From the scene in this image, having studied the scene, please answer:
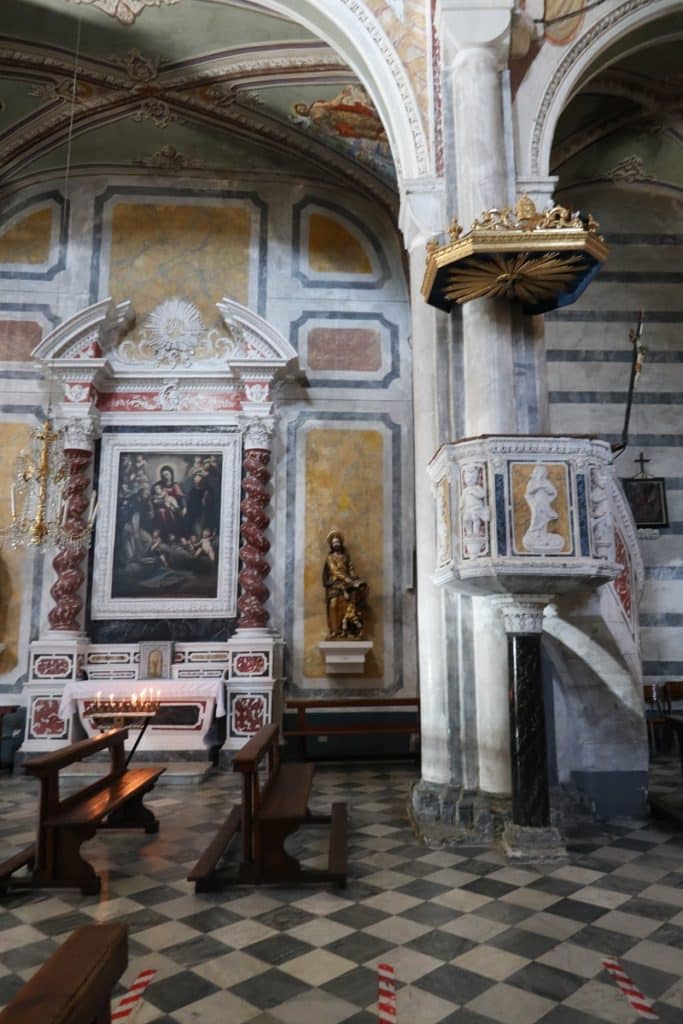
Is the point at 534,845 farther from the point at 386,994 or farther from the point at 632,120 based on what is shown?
the point at 632,120

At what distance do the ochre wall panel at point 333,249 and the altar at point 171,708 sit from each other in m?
5.33

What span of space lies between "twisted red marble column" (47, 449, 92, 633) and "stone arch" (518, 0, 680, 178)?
18.7 feet

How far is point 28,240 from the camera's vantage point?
31.6 ft

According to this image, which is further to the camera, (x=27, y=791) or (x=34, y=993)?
(x=27, y=791)

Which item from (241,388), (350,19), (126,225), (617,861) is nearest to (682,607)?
(617,861)

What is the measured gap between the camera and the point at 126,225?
9734 mm

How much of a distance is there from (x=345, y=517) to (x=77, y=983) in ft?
26.2

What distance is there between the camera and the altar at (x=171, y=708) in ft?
25.7

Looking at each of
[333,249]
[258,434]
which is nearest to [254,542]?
[258,434]

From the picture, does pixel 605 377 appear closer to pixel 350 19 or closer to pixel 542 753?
pixel 350 19

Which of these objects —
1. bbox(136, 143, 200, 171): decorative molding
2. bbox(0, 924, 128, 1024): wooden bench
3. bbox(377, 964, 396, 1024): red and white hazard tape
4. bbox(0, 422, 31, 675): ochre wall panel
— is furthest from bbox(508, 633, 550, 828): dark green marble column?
bbox(136, 143, 200, 171): decorative molding

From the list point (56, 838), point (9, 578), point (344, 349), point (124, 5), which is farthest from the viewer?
point (344, 349)

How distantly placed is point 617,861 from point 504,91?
5.40m

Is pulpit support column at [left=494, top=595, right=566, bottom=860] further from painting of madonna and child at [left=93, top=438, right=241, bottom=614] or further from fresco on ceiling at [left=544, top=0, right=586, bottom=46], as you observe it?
painting of madonna and child at [left=93, top=438, right=241, bottom=614]
